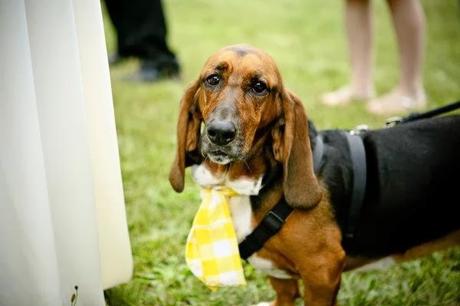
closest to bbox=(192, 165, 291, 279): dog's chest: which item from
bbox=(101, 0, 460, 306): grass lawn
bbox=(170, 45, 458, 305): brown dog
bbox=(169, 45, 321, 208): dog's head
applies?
bbox=(170, 45, 458, 305): brown dog

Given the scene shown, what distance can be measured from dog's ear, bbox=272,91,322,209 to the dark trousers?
4.17 meters

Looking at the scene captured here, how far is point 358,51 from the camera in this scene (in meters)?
5.34

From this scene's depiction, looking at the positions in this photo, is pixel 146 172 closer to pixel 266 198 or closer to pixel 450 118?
pixel 266 198

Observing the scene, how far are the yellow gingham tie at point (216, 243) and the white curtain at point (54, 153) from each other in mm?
403

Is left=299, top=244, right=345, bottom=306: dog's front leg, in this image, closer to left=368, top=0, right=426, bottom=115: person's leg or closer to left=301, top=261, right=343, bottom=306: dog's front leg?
left=301, top=261, right=343, bottom=306: dog's front leg

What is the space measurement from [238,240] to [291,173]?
1.35ft

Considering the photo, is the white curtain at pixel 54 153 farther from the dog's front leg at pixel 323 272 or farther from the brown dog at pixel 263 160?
the dog's front leg at pixel 323 272

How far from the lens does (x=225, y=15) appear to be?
9.24 meters

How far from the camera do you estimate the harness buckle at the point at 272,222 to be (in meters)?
2.27

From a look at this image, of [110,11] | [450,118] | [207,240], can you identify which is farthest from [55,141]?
[110,11]

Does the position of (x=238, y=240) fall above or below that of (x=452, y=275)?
above

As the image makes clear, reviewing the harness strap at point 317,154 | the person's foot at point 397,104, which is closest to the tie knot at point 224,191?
the harness strap at point 317,154

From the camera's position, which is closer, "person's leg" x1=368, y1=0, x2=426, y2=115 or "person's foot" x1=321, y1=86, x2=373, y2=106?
"person's leg" x1=368, y1=0, x2=426, y2=115

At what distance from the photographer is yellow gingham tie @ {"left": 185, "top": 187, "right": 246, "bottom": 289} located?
2.36 metres
